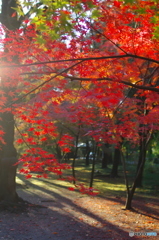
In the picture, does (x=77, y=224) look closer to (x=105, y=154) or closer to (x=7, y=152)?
(x=7, y=152)

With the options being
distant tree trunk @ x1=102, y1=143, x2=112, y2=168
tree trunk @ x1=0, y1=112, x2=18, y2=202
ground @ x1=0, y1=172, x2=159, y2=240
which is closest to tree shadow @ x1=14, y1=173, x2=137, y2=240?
ground @ x1=0, y1=172, x2=159, y2=240

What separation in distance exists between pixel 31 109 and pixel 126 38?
11.0 ft

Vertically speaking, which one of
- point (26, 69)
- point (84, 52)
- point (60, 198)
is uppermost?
point (84, 52)

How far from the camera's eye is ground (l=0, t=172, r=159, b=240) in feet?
22.9

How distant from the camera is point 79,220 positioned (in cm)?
858

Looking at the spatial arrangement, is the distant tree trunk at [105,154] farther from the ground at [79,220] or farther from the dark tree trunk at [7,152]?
the dark tree trunk at [7,152]

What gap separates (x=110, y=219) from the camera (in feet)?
28.5

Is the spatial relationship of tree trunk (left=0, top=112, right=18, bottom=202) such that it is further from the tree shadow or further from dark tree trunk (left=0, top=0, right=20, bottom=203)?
the tree shadow

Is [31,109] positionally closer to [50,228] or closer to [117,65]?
[117,65]

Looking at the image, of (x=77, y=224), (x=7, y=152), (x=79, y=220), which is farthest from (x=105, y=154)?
(x=77, y=224)

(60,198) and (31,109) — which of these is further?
(60,198)

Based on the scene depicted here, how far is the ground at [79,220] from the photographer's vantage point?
6969mm

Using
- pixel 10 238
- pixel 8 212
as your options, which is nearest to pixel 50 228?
pixel 10 238

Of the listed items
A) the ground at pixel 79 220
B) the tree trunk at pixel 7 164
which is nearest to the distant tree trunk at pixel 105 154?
the ground at pixel 79 220
